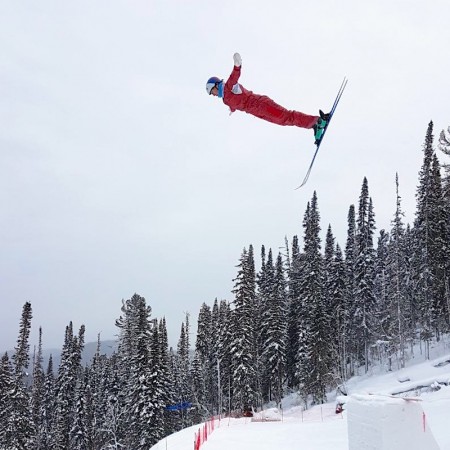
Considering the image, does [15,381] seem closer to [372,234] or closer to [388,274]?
[372,234]

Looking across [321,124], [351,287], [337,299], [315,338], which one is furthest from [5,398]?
[321,124]

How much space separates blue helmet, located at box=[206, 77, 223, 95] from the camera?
7.11m

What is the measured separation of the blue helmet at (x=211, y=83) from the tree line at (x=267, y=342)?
25788 mm

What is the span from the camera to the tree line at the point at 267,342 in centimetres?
3928

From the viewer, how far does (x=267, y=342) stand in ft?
148

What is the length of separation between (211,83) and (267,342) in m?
40.6

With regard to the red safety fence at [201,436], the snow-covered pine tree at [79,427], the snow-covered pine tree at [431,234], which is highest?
the snow-covered pine tree at [431,234]

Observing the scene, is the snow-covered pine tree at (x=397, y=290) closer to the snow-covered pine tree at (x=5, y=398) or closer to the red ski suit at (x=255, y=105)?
the snow-covered pine tree at (x=5, y=398)

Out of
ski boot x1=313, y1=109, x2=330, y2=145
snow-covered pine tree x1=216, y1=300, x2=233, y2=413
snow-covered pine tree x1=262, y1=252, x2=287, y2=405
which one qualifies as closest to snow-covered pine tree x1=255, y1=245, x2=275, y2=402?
snow-covered pine tree x1=262, y1=252, x2=287, y2=405

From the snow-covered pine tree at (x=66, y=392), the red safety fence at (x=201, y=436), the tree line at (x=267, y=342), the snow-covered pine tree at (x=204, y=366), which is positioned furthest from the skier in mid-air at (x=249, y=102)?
the snow-covered pine tree at (x=66, y=392)

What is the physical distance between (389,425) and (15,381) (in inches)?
1676

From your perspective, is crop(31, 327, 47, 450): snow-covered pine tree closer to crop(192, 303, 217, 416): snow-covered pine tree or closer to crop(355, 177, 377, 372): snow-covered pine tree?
crop(192, 303, 217, 416): snow-covered pine tree

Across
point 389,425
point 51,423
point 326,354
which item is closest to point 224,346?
point 326,354

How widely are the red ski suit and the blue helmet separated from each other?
0.17 metres
